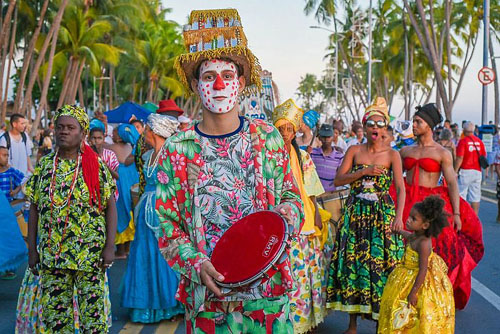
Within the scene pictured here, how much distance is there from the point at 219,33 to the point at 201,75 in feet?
0.75

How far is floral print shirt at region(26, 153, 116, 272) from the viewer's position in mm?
5141

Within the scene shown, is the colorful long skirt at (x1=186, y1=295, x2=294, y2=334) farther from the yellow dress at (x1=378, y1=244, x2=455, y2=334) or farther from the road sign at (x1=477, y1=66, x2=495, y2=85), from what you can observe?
the road sign at (x1=477, y1=66, x2=495, y2=85)

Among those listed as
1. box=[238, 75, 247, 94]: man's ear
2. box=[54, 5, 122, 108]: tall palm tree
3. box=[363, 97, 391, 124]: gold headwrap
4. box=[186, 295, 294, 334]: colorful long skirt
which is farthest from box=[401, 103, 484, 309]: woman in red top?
box=[54, 5, 122, 108]: tall palm tree

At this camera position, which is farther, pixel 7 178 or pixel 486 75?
pixel 486 75

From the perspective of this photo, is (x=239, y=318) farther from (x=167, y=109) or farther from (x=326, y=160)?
(x=167, y=109)

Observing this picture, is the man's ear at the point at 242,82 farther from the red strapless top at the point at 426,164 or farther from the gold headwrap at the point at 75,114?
the red strapless top at the point at 426,164

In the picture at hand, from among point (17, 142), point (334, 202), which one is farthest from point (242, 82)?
point (17, 142)

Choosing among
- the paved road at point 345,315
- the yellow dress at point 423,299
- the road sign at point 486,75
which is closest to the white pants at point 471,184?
the paved road at point 345,315

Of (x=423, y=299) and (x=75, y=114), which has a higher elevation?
(x=75, y=114)

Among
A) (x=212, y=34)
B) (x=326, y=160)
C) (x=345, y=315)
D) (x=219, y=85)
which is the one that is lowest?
(x=345, y=315)

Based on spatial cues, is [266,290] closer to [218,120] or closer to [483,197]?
[218,120]

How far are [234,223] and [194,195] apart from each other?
0.25 m

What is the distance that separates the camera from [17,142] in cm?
1219

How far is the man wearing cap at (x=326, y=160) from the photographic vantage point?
1009 centimetres
